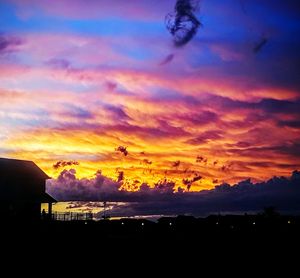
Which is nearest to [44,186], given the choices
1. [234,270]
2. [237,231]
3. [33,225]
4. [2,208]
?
[2,208]

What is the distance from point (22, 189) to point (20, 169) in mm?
2752

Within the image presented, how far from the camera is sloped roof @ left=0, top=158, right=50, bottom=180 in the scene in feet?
198

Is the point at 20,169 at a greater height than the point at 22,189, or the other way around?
the point at 20,169

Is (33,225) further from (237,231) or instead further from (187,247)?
(237,231)

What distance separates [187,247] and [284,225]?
2591cm

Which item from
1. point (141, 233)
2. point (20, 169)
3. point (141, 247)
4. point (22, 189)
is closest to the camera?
point (141, 247)

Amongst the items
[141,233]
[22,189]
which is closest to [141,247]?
[141,233]

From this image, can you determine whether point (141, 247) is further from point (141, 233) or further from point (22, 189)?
point (22, 189)

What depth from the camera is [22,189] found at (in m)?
60.8

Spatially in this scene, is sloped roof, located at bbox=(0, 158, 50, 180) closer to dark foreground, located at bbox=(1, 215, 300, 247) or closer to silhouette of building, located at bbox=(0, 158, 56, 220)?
silhouette of building, located at bbox=(0, 158, 56, 220)

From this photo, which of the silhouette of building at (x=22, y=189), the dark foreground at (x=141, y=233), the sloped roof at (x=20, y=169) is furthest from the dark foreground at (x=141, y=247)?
the sloped roof at (x=20, y=169)

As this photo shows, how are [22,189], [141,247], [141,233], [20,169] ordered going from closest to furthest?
[141,247] → [141,233] → [22,189] → [20,169]

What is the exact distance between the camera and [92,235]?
143ft

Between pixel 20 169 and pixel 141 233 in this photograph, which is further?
pixel 20 169
